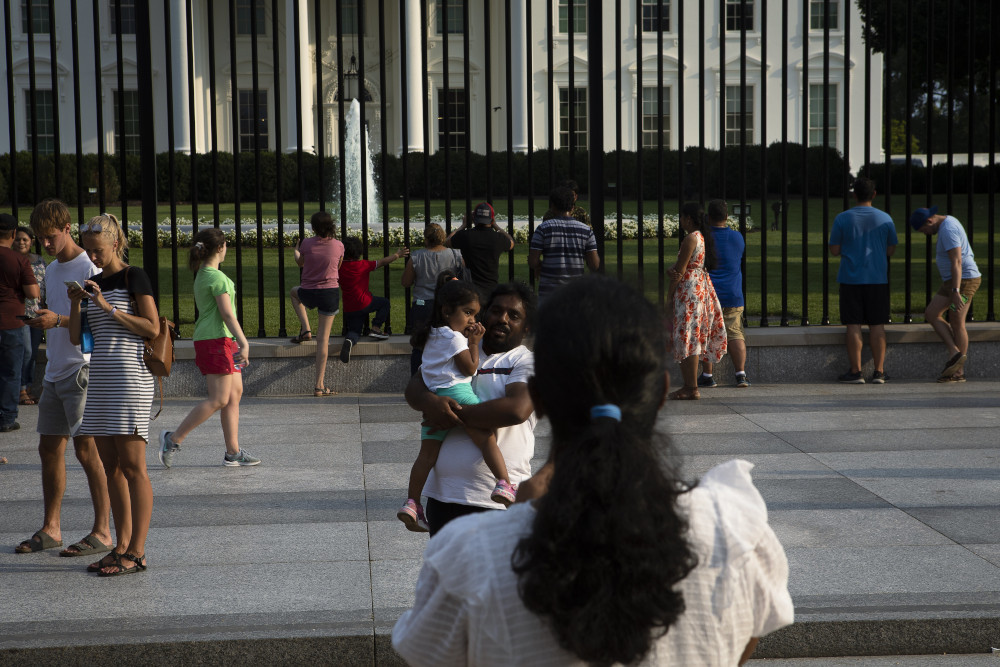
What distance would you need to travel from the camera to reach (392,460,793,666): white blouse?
1.68 m

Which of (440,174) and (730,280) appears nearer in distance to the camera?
(730,280)

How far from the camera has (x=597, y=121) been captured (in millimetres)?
9539

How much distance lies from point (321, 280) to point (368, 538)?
454 centimetres

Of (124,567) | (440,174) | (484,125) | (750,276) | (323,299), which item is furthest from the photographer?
(484,125)

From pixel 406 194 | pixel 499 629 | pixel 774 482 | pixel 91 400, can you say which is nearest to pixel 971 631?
pixel 774 482

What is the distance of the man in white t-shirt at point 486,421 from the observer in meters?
3.64

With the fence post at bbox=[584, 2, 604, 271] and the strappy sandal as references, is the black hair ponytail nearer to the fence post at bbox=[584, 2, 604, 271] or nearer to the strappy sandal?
the strappy sandal

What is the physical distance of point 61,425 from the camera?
5426 millimetres

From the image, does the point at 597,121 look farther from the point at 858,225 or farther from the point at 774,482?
the point at 774,482

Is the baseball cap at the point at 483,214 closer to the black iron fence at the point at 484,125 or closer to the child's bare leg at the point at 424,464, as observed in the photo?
the child's bare leg at the point at 424,464

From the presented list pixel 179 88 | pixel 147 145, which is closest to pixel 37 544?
pixel 147 145

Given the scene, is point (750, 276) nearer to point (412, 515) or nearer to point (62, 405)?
point (62, 405)

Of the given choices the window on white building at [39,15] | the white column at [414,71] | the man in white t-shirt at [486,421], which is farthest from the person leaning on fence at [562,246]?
the white column at [414,71]

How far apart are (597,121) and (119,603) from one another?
20.7 ft
